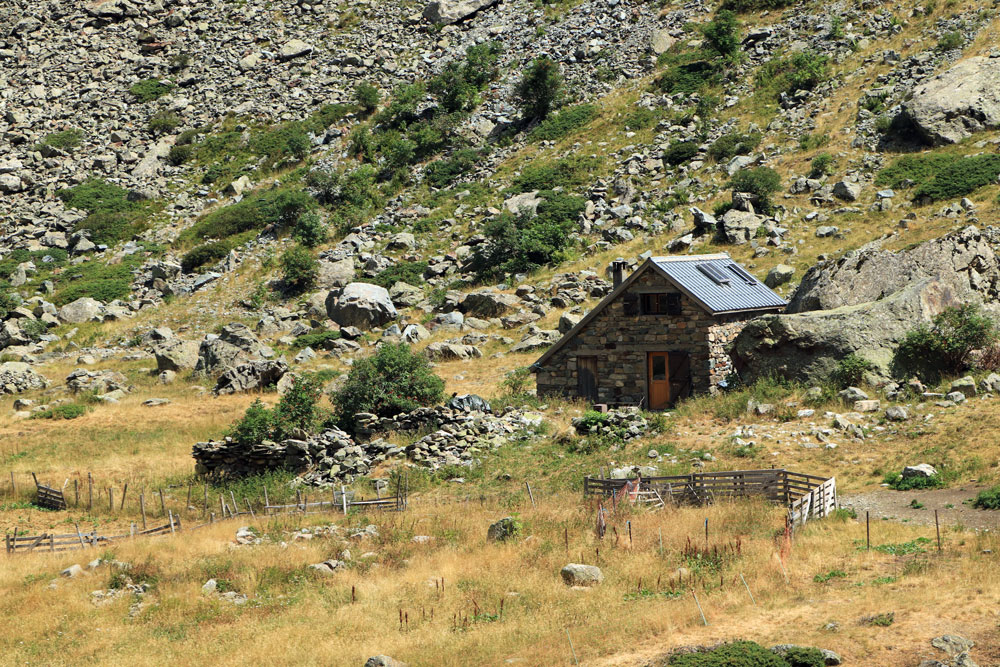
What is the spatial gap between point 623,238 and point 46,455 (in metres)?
31.1

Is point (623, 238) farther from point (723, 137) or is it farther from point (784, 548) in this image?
point (784, 548)

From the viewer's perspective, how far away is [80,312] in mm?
56750

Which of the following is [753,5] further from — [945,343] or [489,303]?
[945,343]

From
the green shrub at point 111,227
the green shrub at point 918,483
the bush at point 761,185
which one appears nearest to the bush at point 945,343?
the green shrub at point 918,483

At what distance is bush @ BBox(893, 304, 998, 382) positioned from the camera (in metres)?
30.7

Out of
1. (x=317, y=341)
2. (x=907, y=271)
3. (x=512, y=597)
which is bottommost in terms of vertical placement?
(x=512, y=597)

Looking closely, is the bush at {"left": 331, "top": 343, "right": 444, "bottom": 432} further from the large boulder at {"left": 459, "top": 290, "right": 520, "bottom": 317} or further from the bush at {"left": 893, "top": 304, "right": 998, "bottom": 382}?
the bush at {"left": 893, "top": 304, "right": 998, "bottom": 382}

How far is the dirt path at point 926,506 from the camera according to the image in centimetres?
2119

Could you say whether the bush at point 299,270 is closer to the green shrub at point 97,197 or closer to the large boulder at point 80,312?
the large boulder at point 80,312

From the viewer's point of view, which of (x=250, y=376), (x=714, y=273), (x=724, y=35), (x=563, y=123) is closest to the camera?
(x=714, y=273)

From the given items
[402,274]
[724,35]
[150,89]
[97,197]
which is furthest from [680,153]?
[150,89]

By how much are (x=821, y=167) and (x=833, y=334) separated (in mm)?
23662

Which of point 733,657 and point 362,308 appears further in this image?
point 362,308

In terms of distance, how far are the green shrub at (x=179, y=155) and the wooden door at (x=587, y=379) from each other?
48577 millimetres
